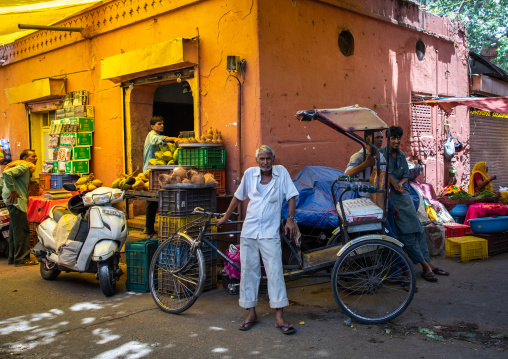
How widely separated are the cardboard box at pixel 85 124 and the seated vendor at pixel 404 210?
21.3ft

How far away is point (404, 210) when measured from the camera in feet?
19.3

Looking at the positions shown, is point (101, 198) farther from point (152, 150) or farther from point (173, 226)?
point (152, 150)

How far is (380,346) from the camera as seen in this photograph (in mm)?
4012

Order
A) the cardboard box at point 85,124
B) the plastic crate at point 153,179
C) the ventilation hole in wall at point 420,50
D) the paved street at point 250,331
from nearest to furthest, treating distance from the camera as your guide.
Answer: the paved street at point 250,331
the plastic crate at point 153,179
the cardboard box at point 85,124
the ventilation hole in wall at point 420,50

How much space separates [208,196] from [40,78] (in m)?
7.53

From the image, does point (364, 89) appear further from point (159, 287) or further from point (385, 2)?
point (159, 287)

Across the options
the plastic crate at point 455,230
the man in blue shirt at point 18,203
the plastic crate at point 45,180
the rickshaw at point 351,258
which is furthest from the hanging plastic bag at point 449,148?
the plastic crate at point 45,180

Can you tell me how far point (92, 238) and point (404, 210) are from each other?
3847mm

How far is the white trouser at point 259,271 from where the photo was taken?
4.50m

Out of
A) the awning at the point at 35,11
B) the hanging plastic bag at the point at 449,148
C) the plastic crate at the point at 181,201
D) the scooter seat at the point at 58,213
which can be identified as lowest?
the scooter seat at the point at 58,213

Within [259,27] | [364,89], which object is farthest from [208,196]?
[364,89]

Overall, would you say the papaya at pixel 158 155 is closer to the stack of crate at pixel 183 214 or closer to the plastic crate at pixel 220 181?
the plastic crate at pixel 220 181

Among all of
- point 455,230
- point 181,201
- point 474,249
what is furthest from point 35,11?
point 474,249

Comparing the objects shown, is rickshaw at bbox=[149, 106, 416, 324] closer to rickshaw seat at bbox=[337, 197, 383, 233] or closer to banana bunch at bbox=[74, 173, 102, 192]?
rickshaw seat at bbox=[337, 197, 383, 233]
